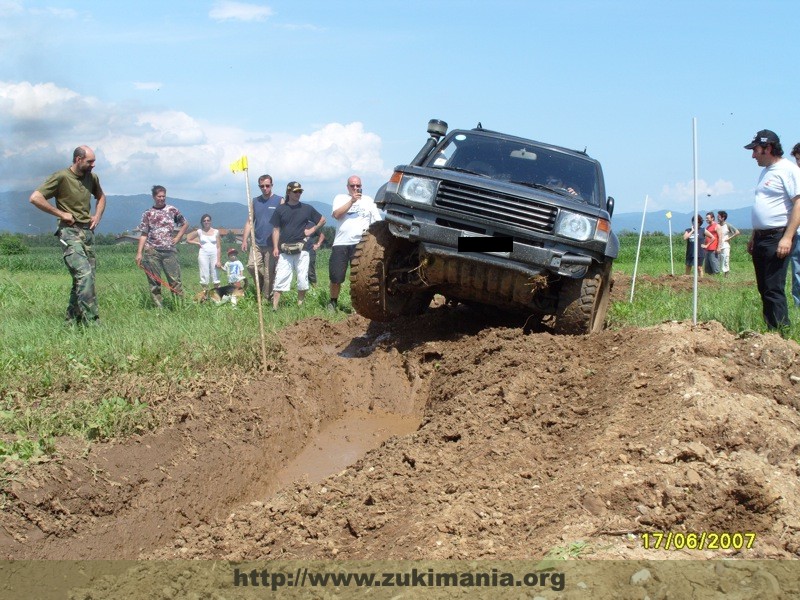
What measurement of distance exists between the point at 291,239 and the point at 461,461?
646 centimetres

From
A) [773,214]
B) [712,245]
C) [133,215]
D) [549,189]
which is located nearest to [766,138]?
[773,214]

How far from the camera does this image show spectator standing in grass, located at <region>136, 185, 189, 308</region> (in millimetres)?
12008

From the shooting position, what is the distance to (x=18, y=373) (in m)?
6.64

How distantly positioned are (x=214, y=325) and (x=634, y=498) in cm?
548

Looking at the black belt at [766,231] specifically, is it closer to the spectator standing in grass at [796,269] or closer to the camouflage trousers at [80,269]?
the spectator standing in grass at [796,269]

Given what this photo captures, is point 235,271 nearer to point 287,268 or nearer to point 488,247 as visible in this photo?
point 287,268

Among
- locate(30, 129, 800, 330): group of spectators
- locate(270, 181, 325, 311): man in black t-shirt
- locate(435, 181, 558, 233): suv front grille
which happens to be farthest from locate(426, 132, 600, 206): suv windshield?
locate(270, 181, 325, 311): man in black t-shirt

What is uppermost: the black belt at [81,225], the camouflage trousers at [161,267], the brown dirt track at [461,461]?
the black belt at [81,225]

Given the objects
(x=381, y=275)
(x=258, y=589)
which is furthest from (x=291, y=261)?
(x=258, y=589)

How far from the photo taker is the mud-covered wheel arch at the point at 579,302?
24.6ft

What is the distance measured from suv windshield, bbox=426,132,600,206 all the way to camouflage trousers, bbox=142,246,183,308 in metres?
5.09

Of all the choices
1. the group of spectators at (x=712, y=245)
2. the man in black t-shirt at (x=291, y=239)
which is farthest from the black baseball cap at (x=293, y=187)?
the group of spectators at (x=712, y=245)

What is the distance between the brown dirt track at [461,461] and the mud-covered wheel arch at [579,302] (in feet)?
0.67

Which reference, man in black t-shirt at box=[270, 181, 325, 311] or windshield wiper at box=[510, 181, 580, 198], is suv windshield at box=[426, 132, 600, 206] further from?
man in black t-shirt at box=[270, 181, 325, 311]
